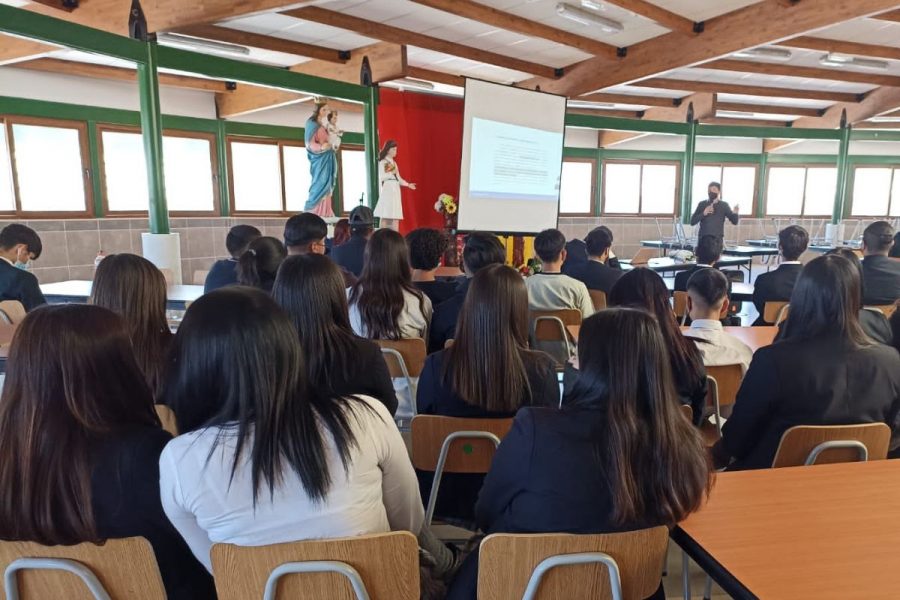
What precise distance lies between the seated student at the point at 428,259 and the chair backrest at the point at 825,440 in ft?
6.99

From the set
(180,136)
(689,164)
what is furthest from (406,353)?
(689,164)

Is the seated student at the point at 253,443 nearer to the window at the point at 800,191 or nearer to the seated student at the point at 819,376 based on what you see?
the seated student at the point at 819,376

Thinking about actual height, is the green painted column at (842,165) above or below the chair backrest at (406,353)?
above

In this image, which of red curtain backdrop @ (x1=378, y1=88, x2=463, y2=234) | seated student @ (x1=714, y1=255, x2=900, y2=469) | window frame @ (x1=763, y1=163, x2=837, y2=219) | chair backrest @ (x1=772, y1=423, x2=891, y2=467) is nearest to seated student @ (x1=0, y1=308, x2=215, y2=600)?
chair backrest @ (x1=772, y1=423, x2=891, y2=467)

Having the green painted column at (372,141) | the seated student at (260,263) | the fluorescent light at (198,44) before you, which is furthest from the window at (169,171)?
the seated student at (260,263)

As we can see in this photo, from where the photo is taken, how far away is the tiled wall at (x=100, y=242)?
22.2 feet

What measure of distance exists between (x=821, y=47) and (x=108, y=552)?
27.4 ft

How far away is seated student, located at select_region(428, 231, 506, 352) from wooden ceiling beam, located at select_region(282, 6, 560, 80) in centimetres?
324

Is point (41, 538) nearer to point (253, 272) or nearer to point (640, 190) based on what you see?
point (253, 272)

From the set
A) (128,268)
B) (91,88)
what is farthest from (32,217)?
(128,268)

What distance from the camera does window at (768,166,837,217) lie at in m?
13.3

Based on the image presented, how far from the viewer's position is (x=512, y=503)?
4.47ft

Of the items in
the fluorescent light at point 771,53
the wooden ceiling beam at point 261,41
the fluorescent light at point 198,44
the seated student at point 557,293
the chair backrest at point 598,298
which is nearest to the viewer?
the seated student at point 557,293

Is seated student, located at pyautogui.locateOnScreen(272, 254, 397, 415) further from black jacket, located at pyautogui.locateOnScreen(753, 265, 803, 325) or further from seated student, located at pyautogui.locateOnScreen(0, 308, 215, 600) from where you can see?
black jacket, located at pyautogui.locateOnScreen(753, 265, 803, 325)
